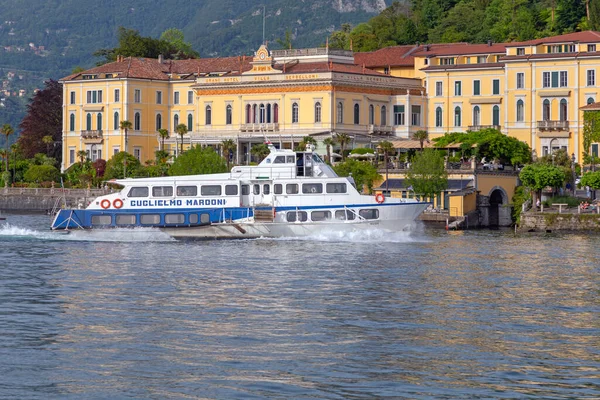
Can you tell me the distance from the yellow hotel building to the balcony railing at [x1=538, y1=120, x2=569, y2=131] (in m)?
0.07

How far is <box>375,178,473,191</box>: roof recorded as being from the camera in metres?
95.6

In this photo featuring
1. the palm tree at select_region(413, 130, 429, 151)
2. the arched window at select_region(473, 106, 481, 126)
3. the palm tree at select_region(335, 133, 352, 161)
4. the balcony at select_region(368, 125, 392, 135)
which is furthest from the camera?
the balcony at select_region(368, 125, 392, 135)

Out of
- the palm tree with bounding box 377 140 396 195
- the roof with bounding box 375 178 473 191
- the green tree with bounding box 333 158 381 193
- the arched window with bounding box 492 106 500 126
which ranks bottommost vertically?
the roof with bounding box 375 178 473 191

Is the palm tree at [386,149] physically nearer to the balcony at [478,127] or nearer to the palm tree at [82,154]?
the balcony at [478,127]

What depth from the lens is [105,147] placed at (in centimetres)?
12719

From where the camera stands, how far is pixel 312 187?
67188mm

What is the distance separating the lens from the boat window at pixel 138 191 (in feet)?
221

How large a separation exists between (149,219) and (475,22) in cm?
7733

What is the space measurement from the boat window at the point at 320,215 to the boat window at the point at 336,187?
3.38ft

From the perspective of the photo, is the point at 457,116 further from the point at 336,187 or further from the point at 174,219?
the point at 174,219

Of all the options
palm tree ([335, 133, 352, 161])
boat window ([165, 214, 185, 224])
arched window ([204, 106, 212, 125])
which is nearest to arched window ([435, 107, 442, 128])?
palm tree ([335, 133, 352, 161])

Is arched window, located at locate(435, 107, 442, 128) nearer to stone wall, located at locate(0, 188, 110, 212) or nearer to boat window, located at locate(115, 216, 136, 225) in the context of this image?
stone wall, located at locate(0, 188, 110, 212)

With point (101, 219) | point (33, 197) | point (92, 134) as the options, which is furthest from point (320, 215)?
point (92, 134)

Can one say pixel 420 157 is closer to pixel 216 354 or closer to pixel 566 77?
pixel 566 77
